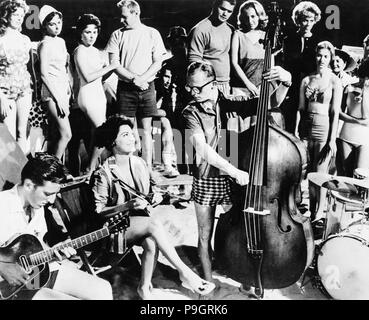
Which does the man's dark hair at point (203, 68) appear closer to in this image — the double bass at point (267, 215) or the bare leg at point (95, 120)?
the double bass at point (267, 215)

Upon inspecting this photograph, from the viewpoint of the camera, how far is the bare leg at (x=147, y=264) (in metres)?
3.61

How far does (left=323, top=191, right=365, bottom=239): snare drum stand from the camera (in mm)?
3492

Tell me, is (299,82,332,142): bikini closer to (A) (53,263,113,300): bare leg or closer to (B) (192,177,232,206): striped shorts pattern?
(B) (192,177,232,206): striped shorts pattern

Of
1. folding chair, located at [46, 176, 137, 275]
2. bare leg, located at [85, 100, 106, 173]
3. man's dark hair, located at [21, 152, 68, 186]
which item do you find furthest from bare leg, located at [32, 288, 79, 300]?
bare leg, located at [85, 100, 106, 173]

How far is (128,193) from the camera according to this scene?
11.8ft

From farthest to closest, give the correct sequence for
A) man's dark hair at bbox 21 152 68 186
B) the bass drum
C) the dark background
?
man's dark hair at bbox 21 152 68 186 → the dark background → the bass drum

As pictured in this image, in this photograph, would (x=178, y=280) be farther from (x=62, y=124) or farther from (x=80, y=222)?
(x=62, y=124)

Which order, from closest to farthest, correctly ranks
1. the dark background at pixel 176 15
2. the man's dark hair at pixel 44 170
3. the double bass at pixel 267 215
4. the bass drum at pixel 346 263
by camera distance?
the double bass at pixel 267 215, the bass drum at pixel 346 263, the dark background at pixel 176 15, the man's dark hair at pixel 44 170

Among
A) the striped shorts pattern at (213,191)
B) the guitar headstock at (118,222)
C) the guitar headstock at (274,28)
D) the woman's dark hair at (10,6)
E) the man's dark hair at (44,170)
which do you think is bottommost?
the guitar headstock at (118,222)

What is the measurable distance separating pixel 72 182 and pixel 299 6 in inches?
79.7

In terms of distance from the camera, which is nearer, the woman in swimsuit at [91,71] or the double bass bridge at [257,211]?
the double bass bridge at [257,211]

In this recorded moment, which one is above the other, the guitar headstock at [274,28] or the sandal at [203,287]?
the guitar headstock at [274,28]

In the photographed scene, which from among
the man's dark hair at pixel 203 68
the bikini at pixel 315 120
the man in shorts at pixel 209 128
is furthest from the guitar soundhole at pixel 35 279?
the bikini at pixel 315 120

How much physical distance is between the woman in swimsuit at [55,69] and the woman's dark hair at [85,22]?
0.42 ft
